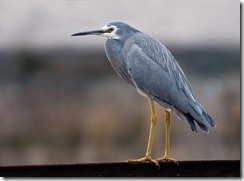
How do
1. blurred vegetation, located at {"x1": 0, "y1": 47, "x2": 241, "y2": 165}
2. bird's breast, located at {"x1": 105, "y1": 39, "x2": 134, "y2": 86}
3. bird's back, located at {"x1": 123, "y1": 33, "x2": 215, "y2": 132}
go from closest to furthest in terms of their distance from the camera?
bird's back, located at {"x1": 123, "y1": 33, "x2": 215, "y2": 132} → bird's breast, located at {"x1": 105, "y1": 39, "x2": 134, "y2": 86} → blurred vegetation, located at {"x1": 0, "y1": 47, "x2": 241, "y2": 165}

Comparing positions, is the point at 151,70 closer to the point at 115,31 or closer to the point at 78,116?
the point at 115,31

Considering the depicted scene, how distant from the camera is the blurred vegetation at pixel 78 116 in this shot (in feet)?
14.0

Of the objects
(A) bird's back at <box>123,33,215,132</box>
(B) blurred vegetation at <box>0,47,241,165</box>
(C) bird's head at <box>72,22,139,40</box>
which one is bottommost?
(B) blurred vegetation at <box>0,47,241,165</box>

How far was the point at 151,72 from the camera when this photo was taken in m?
3.05

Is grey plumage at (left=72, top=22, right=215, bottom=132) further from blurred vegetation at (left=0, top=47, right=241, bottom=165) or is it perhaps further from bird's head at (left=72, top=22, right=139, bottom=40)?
blurred vegetation at (left=0, top=47, right=241, bottom=165)

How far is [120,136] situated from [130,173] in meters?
1.64

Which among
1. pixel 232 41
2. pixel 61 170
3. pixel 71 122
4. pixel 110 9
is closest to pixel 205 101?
pixel 232 41

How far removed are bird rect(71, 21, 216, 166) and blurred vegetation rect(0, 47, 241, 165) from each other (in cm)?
106

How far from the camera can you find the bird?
3.00 metres

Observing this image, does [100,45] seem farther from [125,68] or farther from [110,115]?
[125,68]

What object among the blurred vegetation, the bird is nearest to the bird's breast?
the bird

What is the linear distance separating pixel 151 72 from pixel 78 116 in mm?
1687

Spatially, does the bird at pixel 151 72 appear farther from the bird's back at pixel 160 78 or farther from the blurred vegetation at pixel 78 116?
the blurred vegetation at pixel 78 116

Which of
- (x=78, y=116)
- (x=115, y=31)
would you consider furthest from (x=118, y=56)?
(x=78, y=116)
